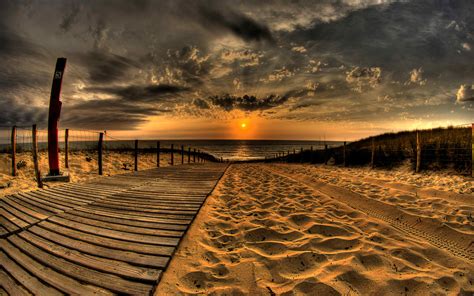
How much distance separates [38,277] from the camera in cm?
221

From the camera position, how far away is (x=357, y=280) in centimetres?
233

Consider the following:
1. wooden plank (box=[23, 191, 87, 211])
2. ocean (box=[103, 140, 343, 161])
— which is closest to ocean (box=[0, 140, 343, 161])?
ocean (box=[103, 140, 343, 161])

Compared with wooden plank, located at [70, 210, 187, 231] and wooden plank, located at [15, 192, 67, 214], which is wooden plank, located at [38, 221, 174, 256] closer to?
wooden plank, located at [70, 210, 187, 231]

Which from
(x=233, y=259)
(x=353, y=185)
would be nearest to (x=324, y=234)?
(x=233, y=259)

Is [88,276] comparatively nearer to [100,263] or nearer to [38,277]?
[100,263]

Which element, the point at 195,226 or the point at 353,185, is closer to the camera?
the point at 195,226

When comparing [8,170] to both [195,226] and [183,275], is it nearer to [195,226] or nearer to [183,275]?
[195,226]

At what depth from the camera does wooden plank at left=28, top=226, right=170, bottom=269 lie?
8.09 feet

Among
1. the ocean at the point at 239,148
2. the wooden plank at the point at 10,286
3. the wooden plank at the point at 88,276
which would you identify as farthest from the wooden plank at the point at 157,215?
the ocean at the point at 239,148

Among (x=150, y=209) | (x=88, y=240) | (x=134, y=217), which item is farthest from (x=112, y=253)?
(x=150, y=209)

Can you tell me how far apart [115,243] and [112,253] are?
0.26m

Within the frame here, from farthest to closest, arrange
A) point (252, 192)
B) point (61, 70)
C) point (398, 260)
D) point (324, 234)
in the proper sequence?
point (61, 70) → point (252, 192) → point (324, 234) → point (398, 260)

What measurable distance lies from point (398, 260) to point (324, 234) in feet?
3.36

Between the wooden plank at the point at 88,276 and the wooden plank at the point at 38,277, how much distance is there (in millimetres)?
39
